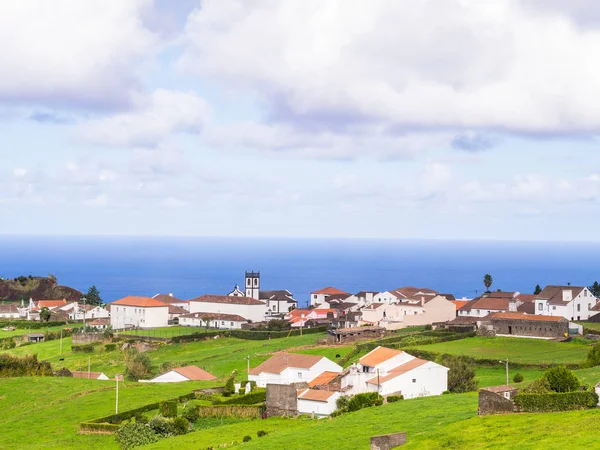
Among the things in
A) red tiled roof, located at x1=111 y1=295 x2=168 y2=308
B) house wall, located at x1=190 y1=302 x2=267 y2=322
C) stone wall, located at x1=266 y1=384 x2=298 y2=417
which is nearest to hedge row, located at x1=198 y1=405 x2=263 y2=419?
stone wall, located at x1=266 y1=384 x2=298 y2=417

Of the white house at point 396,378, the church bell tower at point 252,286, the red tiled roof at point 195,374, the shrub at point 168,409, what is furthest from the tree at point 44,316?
the white house at point 396,378

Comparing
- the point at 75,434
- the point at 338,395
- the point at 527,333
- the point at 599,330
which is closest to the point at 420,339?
the point at 527,333

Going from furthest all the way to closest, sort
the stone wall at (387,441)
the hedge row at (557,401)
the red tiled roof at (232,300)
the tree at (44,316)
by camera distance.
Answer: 1. the tree at (44,316)
2. the red tiled roof at (232,300)
3. the hedge row at (557,401)
4. the stone wall at (387,441)

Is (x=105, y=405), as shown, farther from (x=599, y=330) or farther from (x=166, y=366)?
(x=599, y=330)

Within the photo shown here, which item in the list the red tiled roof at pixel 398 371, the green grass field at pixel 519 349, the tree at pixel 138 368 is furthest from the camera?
the tree at pixel 138 368

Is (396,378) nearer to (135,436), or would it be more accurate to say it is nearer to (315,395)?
(315,395)

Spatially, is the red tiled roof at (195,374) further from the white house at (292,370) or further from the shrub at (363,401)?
the shrub at (363,401)

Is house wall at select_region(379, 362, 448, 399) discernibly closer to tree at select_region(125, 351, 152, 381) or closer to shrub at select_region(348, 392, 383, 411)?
shrub at select_region(348, 392, 383, 411)
